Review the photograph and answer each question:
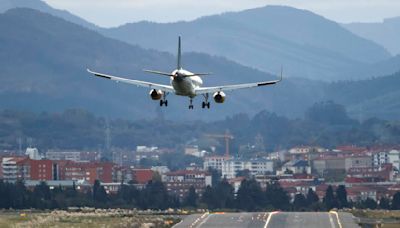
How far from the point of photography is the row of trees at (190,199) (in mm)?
142625

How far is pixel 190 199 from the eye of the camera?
14900 centimetres

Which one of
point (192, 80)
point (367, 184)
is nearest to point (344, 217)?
point (192, 80)

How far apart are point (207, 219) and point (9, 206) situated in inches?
1027

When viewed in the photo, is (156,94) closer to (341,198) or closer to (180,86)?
(180,86)

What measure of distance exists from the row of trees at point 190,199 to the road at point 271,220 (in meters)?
20.4

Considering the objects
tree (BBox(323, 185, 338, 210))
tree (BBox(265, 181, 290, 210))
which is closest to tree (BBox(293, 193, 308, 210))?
tree (BBox(265, 181, 290, 210))

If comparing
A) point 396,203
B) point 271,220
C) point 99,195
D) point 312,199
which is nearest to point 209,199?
point 312,199

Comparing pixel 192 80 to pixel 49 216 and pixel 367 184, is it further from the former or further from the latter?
pixel 367 184

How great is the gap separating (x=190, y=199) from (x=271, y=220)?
36.3 metres

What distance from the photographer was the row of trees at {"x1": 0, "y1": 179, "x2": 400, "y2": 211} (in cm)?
14262

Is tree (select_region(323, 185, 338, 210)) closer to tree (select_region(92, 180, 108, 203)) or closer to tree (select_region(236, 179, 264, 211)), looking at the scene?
tree (select_region(236, 179, 264, 211))

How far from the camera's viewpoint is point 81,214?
408ft

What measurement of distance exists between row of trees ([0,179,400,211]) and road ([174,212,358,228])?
2036 centimetres

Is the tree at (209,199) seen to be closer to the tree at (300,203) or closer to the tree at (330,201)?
the tree at (300,203)
